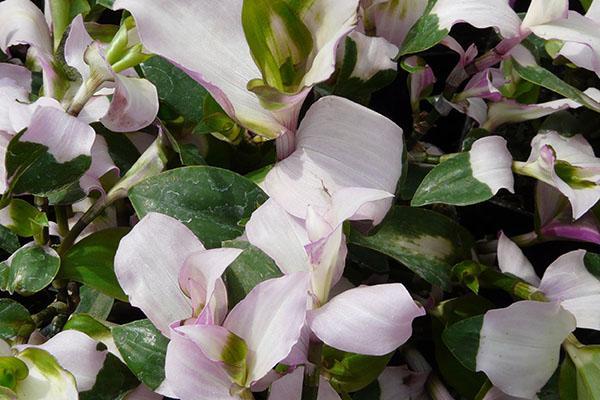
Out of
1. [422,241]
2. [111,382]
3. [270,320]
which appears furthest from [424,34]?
[111,382]

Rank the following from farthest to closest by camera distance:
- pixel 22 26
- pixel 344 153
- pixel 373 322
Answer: pixel 22 26, pixel 344 153, pixel 373 322

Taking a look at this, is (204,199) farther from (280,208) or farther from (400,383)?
(400,383)

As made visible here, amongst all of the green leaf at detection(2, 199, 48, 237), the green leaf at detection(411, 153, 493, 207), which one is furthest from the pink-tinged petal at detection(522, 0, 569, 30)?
the green leaf at detection(2, 199, 48, 237)

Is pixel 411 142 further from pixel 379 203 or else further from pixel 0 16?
pixel 0 16

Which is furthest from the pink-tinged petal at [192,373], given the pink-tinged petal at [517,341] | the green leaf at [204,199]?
the pink-tinged petal at [517,341]

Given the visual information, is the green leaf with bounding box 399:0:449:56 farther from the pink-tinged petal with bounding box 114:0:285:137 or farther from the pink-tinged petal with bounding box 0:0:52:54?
the pink-tinged petal with bounding box 0:0:52:54

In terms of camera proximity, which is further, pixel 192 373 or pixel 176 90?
pixel 176 90
